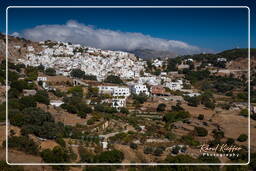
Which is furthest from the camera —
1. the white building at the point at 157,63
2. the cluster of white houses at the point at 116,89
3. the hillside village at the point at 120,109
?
the white building at the point at 157,63

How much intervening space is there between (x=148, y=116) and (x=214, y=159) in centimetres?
879

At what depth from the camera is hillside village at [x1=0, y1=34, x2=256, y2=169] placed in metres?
4.62

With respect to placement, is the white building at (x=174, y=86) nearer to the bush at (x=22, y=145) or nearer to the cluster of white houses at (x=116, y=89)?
the cluster of white houses at (x=116, y=89)

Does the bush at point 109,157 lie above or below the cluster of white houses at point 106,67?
below

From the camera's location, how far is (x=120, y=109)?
1195 centimetres

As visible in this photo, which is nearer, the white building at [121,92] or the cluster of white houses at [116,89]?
the cluster of white houses at [116,89]

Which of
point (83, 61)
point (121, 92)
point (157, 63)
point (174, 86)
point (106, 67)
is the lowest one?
point (121, 92)

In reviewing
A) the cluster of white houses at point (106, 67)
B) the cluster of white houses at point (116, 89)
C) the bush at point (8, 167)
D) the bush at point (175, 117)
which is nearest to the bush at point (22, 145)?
the bush at point (8, 167)

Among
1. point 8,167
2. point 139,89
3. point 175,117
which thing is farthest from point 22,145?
point 139,89

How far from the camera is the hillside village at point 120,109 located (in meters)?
4.62

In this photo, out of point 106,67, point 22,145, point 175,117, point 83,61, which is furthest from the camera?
point 106,67

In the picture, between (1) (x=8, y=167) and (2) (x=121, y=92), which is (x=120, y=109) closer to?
(2) (x=121, y=92)

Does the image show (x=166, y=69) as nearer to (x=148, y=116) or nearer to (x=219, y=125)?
(x=148, y=116)

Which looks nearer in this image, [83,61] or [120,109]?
[120,109]
